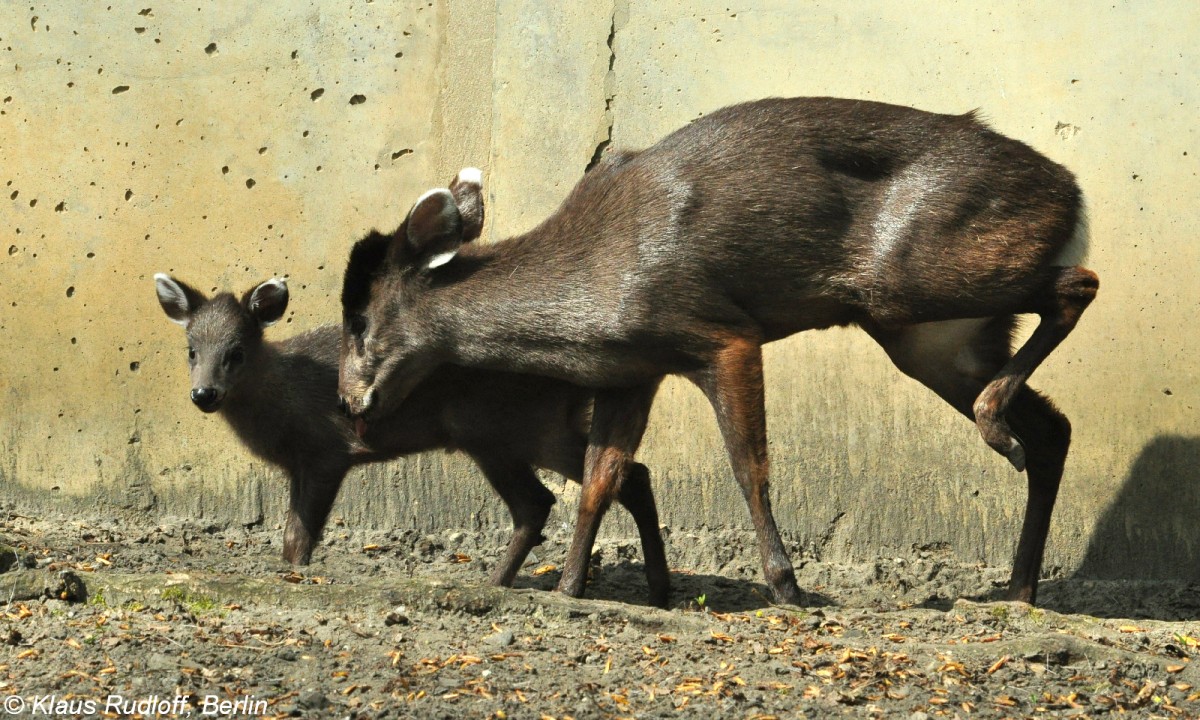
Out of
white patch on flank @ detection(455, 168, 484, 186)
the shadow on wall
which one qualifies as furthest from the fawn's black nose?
the shadow on wall

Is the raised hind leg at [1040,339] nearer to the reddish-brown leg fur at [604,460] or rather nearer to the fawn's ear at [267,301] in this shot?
the reddish-brown leg fur at [604,460]

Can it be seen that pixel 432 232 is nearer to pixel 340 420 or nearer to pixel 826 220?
pixel 340 420

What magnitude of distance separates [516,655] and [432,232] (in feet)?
8.12

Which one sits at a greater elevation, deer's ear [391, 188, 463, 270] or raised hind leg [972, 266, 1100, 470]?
deer's ear [391, 188, 463, 270]

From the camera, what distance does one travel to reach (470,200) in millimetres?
7645

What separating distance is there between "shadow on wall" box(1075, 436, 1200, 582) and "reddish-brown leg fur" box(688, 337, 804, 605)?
84.2 inches

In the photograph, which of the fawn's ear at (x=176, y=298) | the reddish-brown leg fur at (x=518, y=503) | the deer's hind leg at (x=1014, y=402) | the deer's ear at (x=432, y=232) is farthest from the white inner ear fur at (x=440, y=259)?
the deer's hind leg at (x=1014, y=402)

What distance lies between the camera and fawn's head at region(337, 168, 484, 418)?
7.11 meters

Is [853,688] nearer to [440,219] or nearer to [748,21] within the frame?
[440,219]

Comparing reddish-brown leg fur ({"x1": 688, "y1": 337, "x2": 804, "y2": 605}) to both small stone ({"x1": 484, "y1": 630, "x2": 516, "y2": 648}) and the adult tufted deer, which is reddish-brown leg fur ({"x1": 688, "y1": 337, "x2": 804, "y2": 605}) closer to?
the adult tufted deer

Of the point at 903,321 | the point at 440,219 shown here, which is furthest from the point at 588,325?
the point at 903,321

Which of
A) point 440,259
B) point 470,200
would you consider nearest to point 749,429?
point 440,259

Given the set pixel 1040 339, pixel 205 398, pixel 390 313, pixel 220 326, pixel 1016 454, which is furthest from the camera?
pixel 220 326

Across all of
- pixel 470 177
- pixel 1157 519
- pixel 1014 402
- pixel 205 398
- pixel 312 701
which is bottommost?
pixel 312 701
